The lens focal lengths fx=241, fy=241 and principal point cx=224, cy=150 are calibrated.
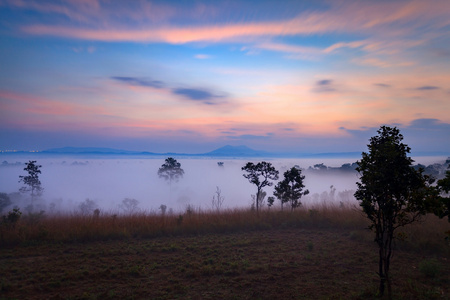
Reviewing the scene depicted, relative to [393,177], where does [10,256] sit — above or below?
below

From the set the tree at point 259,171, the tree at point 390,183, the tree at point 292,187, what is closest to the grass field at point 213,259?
the tree at point 390,183

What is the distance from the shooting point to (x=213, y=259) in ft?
26.0

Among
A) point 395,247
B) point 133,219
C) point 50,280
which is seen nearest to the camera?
point 50,280

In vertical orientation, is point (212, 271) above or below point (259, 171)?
below

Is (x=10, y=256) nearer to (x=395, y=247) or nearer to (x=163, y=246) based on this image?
(x=163, y=246)

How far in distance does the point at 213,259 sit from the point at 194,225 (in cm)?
413

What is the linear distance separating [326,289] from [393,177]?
315 cm

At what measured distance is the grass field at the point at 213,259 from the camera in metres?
5.85

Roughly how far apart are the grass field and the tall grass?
0.04 metres

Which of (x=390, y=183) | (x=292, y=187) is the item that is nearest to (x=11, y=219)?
(x=390, y=183)

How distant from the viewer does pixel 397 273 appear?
6.81 m

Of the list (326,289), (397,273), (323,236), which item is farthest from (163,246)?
(397,273)

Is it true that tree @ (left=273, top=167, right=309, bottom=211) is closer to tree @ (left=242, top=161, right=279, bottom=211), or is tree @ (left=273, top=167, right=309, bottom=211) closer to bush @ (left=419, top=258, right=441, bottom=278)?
tree @ (left=242, top=161, right=279, bottom=211)

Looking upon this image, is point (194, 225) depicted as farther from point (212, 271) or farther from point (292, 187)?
point (292, 187)
